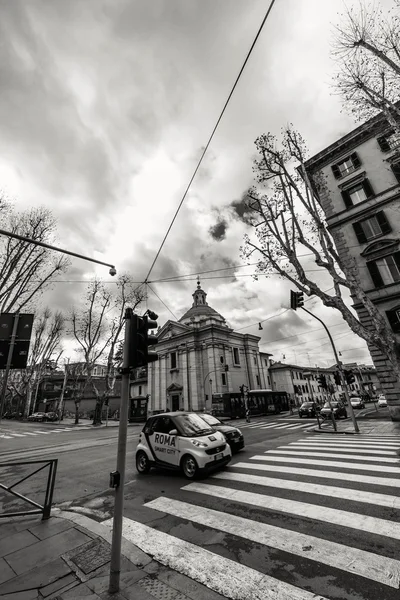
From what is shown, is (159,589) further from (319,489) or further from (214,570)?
(319,489)

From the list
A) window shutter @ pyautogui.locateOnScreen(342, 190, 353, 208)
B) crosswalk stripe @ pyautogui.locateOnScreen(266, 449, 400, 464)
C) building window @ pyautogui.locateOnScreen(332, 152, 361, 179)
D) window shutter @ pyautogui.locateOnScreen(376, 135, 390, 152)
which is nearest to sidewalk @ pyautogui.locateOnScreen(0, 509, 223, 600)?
crosswalk stripe @ pyautogui.locateOnScreen(266, 449, 400, 464)

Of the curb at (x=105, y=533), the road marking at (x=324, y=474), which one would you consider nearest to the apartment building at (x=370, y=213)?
the road marking at (x=324, y=474)

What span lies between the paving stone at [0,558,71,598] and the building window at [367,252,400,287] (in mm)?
21123

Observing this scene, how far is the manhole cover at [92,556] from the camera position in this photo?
317 centimetres

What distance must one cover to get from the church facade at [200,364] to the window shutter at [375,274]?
2603 centimetres

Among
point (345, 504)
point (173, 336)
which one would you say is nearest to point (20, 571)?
point (345, 504)

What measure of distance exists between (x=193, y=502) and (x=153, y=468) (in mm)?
3719

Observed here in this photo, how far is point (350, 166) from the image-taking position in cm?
2103

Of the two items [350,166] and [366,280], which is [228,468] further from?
[350,166]

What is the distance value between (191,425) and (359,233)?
19280 millimetres

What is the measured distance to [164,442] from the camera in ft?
24.3

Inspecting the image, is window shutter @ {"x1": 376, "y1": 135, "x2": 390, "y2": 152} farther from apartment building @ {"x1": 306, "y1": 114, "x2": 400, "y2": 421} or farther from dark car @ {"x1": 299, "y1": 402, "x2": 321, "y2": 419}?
dark car @ {"x1": 299, "y1": 402, "x2": 321, "y2": 419}

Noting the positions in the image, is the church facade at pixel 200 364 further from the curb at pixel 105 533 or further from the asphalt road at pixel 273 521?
the curb at pixel 105 533

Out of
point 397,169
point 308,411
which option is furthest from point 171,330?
point 397,169
